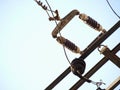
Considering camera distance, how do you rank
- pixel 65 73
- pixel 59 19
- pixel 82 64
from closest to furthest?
pixel 82 64 < pixel 65 73 < pixel 59 19

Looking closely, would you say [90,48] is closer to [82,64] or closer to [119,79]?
[82,64]

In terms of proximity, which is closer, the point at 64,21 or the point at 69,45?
the point at 69,45

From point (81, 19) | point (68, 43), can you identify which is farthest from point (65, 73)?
point (81, 19)

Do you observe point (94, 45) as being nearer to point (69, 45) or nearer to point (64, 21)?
point (69, 45)

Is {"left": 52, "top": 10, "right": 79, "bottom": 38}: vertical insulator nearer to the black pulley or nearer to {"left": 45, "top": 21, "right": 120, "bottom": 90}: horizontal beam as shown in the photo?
{"left": 45, "top": 21, "right": 120, "bottom": 90}: horizontal beam

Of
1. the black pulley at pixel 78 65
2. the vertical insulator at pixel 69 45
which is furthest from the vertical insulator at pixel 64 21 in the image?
the black pulley at pixel 78 65

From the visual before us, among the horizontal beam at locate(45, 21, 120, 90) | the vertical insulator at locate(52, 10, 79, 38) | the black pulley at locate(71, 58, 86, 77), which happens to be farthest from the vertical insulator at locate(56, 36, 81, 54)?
the black pulley at locate(71, 58, 86, 77)

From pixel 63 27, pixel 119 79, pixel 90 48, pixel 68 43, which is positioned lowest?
pixel 119 79

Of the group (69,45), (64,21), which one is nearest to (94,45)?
(69,45)

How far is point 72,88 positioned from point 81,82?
0.85 ft

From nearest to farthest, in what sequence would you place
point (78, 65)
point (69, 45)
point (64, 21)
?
point (78, 65) < point (69, 45) < point (64, 21)

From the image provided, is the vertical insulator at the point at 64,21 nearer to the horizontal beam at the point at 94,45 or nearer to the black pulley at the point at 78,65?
the horizontal beam at the point at 94,45

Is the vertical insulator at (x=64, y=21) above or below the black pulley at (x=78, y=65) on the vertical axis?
above

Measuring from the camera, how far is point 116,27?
477cm
